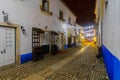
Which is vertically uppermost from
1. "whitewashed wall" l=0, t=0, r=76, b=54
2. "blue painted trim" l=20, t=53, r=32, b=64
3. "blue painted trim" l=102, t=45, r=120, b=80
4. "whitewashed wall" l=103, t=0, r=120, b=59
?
"whitewashed wall" l=0, t=0, r=76, b=54

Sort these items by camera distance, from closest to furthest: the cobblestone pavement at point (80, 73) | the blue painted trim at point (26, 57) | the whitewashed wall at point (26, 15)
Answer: the cobblestone pavement at point (80, 73)
the whitewashed wall at point (26, 15)
the blue painted trim at point (26, 57)

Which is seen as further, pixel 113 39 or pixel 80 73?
pixel 80 73

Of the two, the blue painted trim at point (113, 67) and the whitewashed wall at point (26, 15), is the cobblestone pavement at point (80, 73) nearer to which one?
the blue painted trim at point (113, 67)

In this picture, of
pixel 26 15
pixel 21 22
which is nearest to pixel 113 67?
pixel 21 22

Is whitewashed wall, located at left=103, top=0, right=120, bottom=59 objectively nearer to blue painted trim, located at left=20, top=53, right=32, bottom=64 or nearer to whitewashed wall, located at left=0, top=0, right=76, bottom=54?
whitewashed wall, located at left=0, top=0, right=76, bottom=54

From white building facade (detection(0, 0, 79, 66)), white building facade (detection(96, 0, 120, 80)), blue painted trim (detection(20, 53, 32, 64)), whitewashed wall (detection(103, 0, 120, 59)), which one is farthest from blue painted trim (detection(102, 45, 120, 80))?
blue painted trim (detection(20, 53, 32, 64))

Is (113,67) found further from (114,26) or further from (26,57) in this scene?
(26,57)

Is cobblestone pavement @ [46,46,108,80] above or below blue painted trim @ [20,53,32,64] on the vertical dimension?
below

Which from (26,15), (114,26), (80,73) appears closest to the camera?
(114,26)

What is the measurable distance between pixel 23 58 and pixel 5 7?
105 inches

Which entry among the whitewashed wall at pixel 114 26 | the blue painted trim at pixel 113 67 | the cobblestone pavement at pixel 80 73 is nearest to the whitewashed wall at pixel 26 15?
the cobblestone pavement at pixel 80 73

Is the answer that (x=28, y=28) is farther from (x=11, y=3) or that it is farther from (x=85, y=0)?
(x=85, y=0)

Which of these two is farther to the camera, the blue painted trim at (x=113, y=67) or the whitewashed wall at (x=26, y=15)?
the whitewashed wall at (x=26, y=15)

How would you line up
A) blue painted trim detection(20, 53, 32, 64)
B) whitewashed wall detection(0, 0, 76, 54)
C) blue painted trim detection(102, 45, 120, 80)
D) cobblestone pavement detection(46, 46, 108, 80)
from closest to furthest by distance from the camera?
blue painted trim detection(102, 45, 120, 80), cobblestone pavement detection(46, 46, 108, 80), whitewashed wall detection(0, 0, 76, 54), blue painted trim detection(20, 53, 32, 64)
